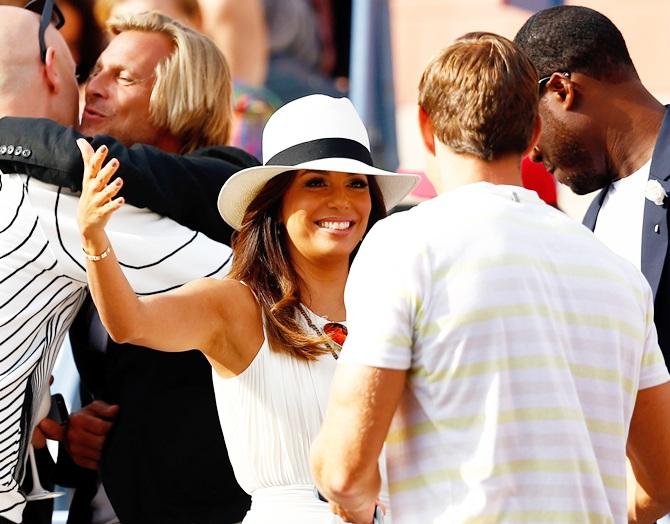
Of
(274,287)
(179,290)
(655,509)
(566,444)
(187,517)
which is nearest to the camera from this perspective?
(566,444)

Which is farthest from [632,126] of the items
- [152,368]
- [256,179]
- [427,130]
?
[152,368]

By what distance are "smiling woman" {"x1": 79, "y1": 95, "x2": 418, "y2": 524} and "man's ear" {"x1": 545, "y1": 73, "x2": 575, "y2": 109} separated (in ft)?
1.20

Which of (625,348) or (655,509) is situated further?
(655,509)

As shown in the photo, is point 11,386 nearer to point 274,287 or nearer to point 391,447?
point 274,287

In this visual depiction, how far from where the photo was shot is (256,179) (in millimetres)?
2488

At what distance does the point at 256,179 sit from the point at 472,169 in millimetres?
784

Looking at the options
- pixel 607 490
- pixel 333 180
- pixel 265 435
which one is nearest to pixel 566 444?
pixel 607 490

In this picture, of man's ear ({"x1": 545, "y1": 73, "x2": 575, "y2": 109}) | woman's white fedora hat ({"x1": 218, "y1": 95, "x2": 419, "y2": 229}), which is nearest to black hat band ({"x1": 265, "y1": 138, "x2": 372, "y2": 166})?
woman's white fedora hat ({"x1": 218, "y1": 95, "x2": 419, "y2": 229})

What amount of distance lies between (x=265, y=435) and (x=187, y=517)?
455mm

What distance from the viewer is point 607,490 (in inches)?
69.5

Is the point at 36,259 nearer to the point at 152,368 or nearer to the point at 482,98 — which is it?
the point at 152,368

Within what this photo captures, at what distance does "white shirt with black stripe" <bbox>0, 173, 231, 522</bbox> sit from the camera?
248 centimetres

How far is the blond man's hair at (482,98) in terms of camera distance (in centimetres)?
177

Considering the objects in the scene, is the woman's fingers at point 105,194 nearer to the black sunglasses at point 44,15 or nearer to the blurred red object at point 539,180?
the black sunglasses at point 44,15
